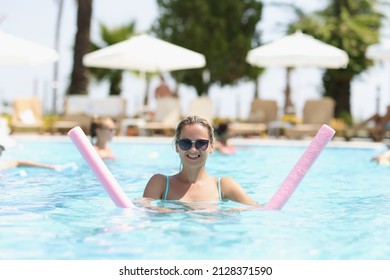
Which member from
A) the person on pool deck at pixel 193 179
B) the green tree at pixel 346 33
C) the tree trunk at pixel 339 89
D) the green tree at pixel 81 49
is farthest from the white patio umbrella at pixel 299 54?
the person on pool deck at pixel 193 179

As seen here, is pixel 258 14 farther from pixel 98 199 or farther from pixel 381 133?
pixel 98 199

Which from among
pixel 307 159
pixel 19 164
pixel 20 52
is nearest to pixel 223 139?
pixel 19 164

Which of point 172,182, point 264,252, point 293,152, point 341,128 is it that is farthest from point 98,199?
point 341,128

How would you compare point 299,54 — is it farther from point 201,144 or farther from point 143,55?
point 201,144

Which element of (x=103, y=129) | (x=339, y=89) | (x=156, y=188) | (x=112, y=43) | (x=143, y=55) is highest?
(x=112, y=43)

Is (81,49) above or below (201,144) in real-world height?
above

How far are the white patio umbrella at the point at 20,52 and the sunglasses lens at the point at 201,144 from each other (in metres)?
12.1

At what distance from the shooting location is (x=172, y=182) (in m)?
5.66

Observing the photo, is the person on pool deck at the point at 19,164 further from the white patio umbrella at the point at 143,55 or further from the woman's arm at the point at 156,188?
the white patio umbrella at the point at 143,55

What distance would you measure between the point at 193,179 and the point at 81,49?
19589mm

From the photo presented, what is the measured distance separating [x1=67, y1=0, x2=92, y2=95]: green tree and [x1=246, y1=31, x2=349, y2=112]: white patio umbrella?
265 inches


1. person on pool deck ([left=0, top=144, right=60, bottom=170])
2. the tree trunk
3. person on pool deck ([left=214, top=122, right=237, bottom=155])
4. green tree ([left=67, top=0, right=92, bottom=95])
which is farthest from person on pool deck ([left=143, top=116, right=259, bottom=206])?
the tree trunk

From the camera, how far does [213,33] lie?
1485 inches
